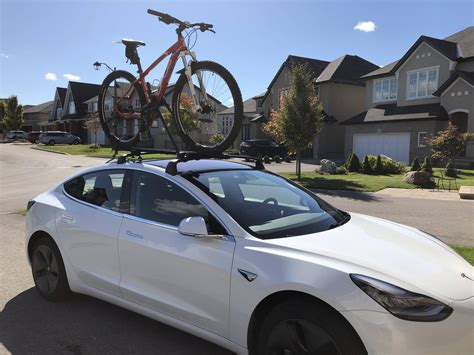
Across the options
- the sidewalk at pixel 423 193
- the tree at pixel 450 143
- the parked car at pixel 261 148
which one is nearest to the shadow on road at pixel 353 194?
the sidewalk at pixel 423 193

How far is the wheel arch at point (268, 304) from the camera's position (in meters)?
2.68

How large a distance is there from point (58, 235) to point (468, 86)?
25728mm

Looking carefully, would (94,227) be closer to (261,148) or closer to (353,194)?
(353,194)

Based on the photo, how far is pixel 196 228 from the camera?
3109mm

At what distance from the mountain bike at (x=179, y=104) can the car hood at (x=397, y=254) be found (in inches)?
71.1

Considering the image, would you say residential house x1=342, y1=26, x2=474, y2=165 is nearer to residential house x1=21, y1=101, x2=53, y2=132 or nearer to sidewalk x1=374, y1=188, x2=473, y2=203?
sidewalk x1=374, y1=188, x2=473, y2=203

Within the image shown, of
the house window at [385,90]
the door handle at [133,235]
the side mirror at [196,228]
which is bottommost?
the door handle at [133,235]

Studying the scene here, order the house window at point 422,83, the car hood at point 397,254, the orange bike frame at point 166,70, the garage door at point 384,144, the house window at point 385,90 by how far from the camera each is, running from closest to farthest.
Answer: the car hood at point 397,254
the orange bike frame at point 166,70
the garage door at point 384,144
the house window at point 422,83
the house window at point 385,90

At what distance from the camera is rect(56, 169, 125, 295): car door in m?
3.87

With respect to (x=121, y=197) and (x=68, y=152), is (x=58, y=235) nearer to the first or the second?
(x=121, y=197)

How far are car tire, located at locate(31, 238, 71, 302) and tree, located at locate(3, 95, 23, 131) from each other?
73638 mm

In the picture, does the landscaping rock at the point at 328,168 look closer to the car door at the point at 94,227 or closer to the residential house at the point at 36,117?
the car door at the point at 94,227

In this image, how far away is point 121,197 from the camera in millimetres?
4004

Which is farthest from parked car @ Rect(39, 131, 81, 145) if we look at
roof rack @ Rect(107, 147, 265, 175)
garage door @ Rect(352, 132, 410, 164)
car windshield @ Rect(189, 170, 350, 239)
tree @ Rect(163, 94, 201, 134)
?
car windshield @ Rect(189, 170, 350, 239)
